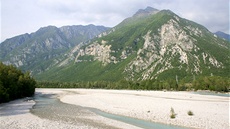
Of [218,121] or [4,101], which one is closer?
[218,121]

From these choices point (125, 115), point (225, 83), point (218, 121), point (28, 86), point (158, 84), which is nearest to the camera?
point (218, 121)

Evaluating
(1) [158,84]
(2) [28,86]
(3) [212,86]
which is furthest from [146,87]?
(2) [28,86]

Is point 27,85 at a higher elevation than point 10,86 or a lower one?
higher

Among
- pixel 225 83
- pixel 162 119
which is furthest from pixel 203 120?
pixel 225 83

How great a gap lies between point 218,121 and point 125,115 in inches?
702

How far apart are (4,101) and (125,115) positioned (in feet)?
150

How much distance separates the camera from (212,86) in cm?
15938

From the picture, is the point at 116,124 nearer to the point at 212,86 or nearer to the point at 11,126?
the point at 11,126

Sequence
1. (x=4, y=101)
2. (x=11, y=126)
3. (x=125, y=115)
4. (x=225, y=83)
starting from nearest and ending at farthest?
1. (x=11, y=126)
2. (x=125, y=115)
3. (x=4, y=101)
4. (x=225, y=83)

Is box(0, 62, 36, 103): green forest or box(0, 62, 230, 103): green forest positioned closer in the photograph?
box(0, 62, 36, 103): green forest

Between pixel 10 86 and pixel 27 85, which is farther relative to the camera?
pixel 27 85

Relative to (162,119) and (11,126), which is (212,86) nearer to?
(162,119)

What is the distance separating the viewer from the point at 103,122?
133 ft

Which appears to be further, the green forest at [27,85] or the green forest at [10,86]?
the green forest at [27,85]
